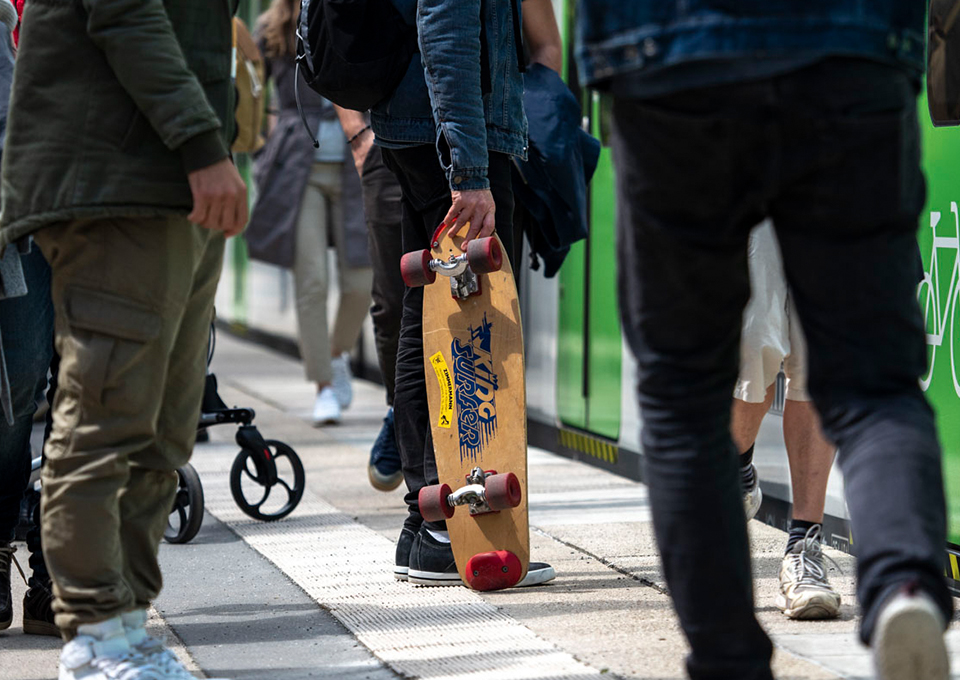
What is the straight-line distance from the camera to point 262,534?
4.52 meters

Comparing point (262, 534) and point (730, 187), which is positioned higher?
point (730, 187)

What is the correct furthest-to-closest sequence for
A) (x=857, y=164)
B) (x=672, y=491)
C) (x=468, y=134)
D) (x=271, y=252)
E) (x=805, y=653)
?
(x=271, y=252), (x=468, y=134), (x=805, y=653), (x=672, y=491), (x=857, y=164)

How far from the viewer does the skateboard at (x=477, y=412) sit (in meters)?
3.55

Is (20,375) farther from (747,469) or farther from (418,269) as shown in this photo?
(747,469)

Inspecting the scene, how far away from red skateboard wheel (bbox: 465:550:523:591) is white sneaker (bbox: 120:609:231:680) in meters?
0.99

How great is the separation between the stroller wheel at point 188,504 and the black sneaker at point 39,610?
0.99m

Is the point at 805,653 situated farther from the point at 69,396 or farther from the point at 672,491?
the point at 69,396

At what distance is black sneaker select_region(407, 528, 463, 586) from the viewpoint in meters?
3.69

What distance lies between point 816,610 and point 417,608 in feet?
3.02

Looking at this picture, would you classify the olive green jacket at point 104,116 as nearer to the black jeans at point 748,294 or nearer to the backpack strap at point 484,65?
the black jeans at point 748,294

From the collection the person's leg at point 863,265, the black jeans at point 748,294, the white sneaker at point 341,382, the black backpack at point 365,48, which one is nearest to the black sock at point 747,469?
the black backpack at point 365,48

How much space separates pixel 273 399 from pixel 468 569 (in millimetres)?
4636

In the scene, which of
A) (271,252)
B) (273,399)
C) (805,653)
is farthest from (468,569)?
(273,399)

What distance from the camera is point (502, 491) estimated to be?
347 cm
